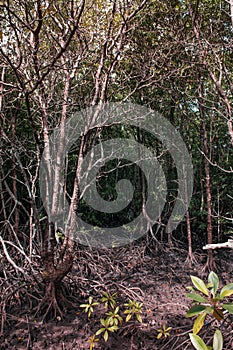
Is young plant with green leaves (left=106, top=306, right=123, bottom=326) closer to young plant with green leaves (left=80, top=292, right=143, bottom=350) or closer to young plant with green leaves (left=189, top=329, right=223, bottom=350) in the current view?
young plant with green leaves (left=80, top=292, right=143, bottom=350)

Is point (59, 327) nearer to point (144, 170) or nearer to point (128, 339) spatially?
point (128, 339)

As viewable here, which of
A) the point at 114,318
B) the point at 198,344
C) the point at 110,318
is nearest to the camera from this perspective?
the point at 198,344

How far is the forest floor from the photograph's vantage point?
270 cm

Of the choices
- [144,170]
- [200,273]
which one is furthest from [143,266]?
[144,170]

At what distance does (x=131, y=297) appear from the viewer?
133 inches

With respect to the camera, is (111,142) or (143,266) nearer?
(143,266)

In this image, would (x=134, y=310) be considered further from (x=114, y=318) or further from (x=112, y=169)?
(x=112, y=169)

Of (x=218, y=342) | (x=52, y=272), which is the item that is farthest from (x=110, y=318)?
(x=218, y=342)

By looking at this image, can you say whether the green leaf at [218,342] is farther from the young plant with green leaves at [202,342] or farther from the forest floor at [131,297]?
the forest floor at [131,297]

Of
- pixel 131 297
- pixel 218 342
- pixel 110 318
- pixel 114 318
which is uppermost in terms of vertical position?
pixel 218 342

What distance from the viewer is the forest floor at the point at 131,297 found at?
2.70 metres

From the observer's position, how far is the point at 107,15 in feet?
12.3

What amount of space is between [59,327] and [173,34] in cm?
349

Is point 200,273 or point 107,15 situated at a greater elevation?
point 107,15
